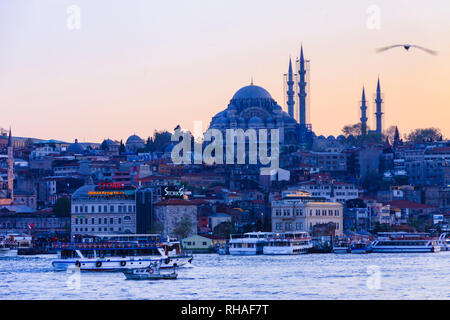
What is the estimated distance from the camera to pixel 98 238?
35.7 metres

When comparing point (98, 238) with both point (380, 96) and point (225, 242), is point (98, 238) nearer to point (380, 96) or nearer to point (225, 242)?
point (225, 242)

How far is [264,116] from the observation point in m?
97.0

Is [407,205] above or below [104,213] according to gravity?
above

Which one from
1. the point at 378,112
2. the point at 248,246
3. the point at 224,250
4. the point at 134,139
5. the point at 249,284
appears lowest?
the point at 249,284

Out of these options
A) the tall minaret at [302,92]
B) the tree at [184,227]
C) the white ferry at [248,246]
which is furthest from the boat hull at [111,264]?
the tall minaret at [302,92]

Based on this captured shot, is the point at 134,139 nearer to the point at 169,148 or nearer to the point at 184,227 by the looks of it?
the point at 169,148

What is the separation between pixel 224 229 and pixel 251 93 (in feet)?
141

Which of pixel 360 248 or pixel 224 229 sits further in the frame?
pixel 224 229

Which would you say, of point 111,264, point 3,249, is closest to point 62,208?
point 3,249

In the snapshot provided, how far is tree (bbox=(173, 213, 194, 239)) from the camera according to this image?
54.7 m

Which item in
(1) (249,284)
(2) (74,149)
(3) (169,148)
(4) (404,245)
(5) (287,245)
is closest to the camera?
(1) (249,284)

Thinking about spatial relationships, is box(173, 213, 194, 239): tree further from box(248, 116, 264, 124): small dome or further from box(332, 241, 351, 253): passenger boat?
box(248, 116, 264, 124): small dome

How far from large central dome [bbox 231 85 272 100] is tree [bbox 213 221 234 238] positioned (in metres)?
40.7
